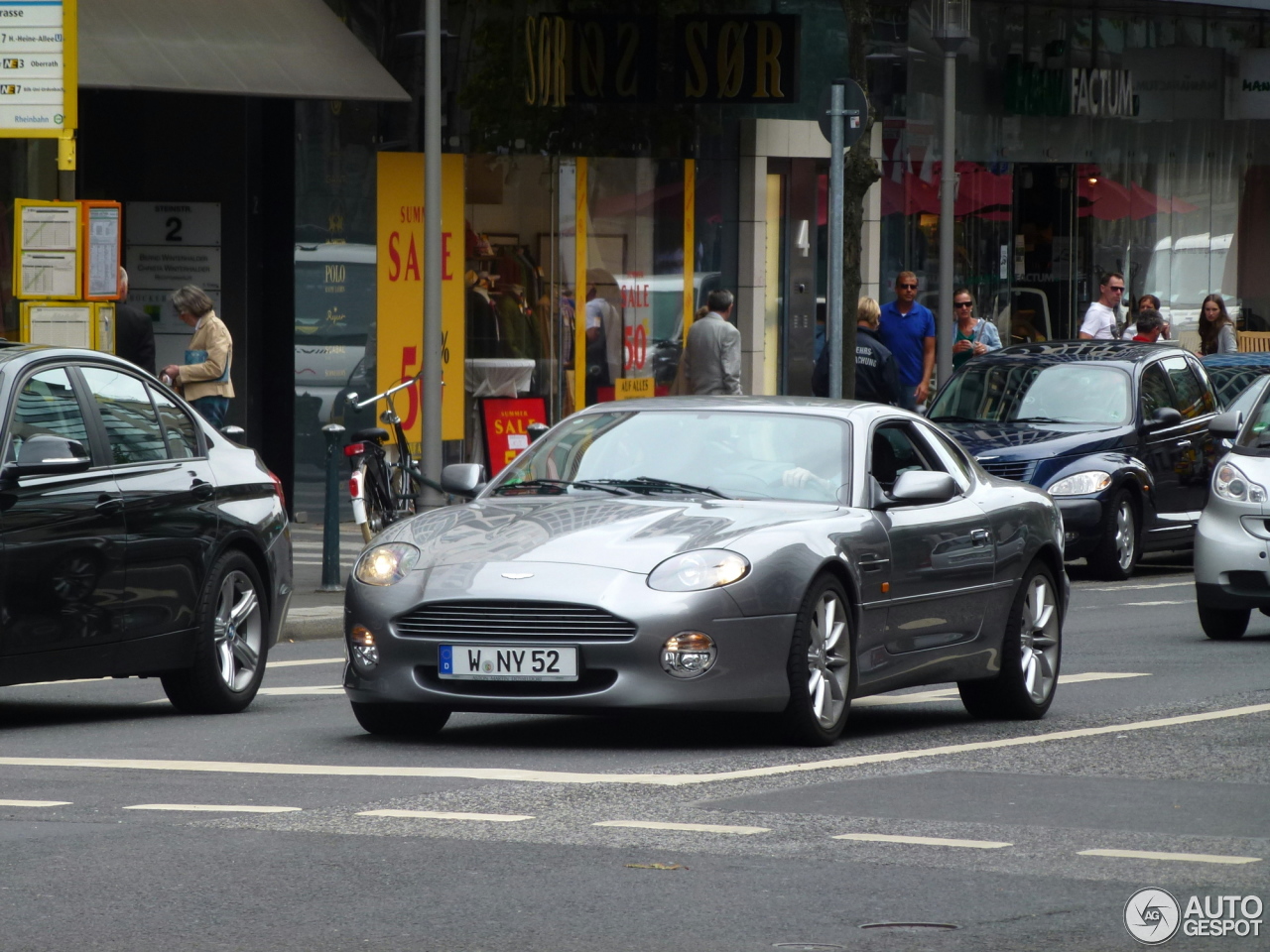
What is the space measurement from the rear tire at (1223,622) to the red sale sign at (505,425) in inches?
412

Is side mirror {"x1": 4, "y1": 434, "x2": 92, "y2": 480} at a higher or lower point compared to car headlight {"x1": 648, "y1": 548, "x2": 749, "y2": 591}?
higher

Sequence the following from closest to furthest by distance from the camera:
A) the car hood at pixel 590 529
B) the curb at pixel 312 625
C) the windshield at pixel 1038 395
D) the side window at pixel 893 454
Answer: the car hood at pixel 590 529 < the side window at pixel 893 454 < the curb at pixel 312 625 < the windshield at pixel 1038 395

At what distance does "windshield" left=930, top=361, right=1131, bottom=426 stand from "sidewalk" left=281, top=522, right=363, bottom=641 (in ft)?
16.2

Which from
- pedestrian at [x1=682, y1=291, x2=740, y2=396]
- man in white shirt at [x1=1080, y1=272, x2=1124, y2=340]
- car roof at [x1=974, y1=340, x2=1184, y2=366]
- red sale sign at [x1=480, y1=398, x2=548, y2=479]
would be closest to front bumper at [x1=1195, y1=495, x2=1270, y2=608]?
car roof at [x1=974, y1=340, x2=1184, y2=366]

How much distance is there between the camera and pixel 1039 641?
448 inches

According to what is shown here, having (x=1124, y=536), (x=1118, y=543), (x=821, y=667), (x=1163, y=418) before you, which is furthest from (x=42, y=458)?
(x=1163, y=418)

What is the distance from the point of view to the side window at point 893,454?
10.8 metres

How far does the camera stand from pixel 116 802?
321 inches

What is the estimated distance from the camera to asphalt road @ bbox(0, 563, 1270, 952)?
20.4ft

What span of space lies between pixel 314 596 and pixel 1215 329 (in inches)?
592

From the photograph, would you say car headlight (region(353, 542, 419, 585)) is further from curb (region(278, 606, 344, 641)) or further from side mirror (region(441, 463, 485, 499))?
curb (region(278, 606, 344, 641))

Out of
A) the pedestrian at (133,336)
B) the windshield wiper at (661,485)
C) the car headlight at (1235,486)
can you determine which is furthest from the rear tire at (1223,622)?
the pedestrian at (133,336)

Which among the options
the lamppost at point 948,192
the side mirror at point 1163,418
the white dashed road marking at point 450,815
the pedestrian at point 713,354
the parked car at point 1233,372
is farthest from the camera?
the lamppost at point 948,192

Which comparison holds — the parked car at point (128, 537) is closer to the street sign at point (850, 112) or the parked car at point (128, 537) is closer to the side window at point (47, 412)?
the side window at point (47, 412)
